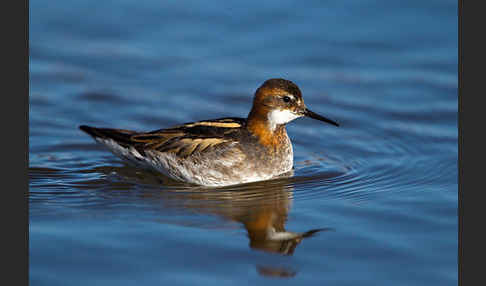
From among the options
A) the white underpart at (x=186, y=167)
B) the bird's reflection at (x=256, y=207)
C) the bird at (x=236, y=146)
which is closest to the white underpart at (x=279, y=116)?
the bird at (x=236, y=146)

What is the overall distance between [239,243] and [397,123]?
511 cm

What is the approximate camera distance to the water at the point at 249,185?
7.63 meters

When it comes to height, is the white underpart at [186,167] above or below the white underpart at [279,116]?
below

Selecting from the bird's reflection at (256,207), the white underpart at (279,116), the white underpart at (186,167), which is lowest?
the bird's reflection at (256,207)

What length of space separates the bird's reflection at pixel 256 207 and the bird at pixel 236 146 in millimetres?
195

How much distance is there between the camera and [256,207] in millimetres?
9312

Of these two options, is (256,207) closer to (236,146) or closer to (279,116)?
(236,146)

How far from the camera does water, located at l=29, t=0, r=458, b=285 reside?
7.63 metres

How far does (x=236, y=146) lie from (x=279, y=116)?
0.71 meters

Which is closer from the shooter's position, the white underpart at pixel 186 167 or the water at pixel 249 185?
the water at pixel 249 185

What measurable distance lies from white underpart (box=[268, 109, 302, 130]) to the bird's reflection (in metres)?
0.78

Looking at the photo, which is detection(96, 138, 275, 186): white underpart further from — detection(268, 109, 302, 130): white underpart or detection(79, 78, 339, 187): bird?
detection(268, 109, 302, 130): white underpart

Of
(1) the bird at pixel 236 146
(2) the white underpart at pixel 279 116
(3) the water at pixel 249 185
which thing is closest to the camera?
(3) the water at pixel 249 185

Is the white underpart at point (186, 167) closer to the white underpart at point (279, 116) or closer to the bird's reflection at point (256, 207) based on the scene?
the bird's reflection at point (256, 207)
